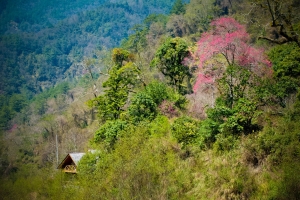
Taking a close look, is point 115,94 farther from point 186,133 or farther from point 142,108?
point 186,133

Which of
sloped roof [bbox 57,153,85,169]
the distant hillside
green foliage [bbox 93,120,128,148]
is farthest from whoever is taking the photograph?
the distant hillside

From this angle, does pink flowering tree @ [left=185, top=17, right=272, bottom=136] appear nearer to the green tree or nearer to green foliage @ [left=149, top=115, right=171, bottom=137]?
green foliage @ [left=149, top=115, right=171, bottom=137]

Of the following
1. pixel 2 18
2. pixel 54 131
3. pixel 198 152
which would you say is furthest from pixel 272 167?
pixel 2 18

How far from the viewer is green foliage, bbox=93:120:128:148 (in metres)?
20.6

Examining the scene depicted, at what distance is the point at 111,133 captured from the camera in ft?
68.4

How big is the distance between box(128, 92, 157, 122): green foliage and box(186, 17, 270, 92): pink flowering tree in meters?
3.94

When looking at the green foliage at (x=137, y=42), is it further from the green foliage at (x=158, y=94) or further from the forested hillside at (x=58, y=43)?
the forested hillside at (x=58, y=43)

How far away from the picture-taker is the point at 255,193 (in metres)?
12.7

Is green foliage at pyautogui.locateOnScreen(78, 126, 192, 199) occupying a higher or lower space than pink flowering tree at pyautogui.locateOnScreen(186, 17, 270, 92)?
lower

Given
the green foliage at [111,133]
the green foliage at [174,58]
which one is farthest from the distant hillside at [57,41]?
the green foliage at [111,133]

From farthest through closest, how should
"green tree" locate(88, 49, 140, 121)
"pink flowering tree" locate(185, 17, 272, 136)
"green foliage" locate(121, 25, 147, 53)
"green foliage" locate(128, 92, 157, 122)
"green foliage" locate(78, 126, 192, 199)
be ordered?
"green foliage" locate(121, 25, 147, 53) → "green tree" locate(88, 49, 140, 121) → "green foliage" locate(128, 92, 157, 122) → "pink flowering tree" locate(185, 17, 272, 136) → "green foliage" locate(78, 126, 192, 199)

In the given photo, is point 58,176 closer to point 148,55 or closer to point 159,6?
point 148,55

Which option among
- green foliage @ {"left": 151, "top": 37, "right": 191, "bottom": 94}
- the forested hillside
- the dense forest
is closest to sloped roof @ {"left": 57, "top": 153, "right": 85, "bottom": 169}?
the dense forest

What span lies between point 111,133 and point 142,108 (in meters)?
2.93
